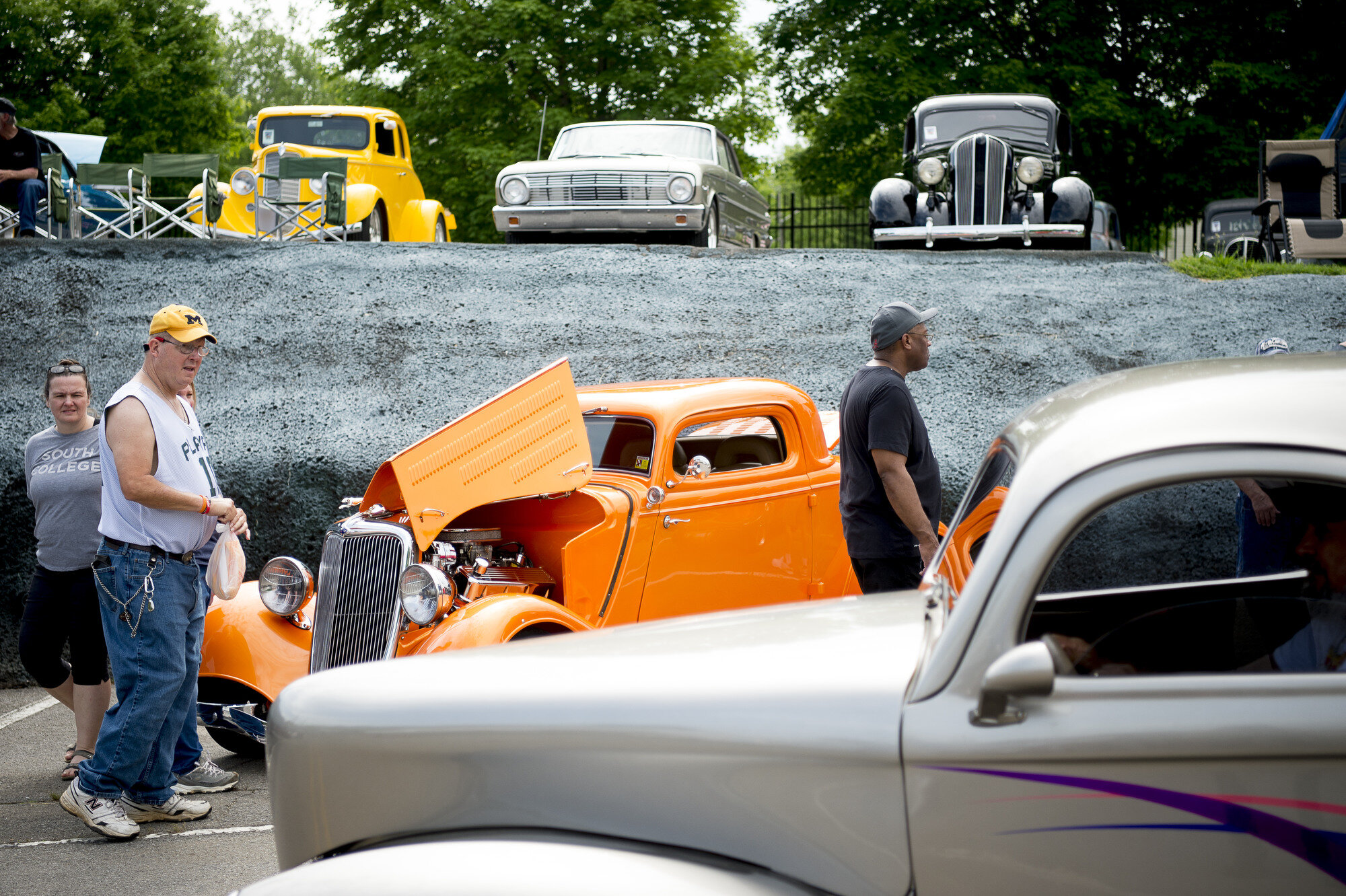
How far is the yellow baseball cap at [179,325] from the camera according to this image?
4340mm

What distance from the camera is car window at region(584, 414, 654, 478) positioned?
20.1 feet

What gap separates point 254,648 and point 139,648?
0.98m

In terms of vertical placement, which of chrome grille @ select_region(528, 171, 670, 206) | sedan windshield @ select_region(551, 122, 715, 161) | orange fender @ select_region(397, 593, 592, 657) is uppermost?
sedan windshield @ select_region(551, 122, 715, 161)

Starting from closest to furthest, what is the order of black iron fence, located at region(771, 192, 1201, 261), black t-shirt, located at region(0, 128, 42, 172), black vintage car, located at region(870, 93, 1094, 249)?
black t-shirt, located at region(0, 128, 42, 172), black vintage car, located at region(870, 93, 1094, 249), black iron fence, located at region(771, 192, 1201, 261)

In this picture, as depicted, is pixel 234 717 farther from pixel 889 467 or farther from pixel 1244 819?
pixel 1244 819

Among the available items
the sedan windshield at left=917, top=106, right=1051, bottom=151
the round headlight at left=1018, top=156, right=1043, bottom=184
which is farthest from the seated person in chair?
the round headlight at left=1018, top=156, right=1043, bottom=184

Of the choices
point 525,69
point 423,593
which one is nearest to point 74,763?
point 423,593

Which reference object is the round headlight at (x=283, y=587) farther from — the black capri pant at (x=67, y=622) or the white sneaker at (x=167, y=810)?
the white sneaker at (x=167, y=810)

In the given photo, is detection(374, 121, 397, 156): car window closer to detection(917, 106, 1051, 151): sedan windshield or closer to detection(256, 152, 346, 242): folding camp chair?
detection(256, 152, 346, 242): folding camp chair

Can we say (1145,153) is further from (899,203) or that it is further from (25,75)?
(25,75)

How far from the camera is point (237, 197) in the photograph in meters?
14.0

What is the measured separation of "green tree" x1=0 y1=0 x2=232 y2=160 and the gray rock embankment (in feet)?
64.8

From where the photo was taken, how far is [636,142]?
44.8 ft

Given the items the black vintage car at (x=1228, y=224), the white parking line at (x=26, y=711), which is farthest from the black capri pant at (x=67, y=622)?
the black vintage car at (x=1228, y=224)
